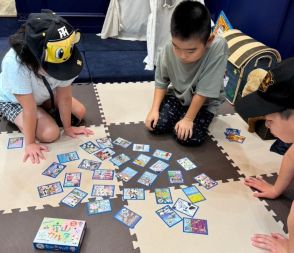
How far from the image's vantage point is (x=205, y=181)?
5.88 ft

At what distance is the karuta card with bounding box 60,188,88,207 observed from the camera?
5.22 feet

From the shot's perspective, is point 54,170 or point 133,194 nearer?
point 133,194

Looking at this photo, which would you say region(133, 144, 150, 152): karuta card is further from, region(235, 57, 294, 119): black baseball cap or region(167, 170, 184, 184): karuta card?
region(235, 57, 294, 119): black baseball cap

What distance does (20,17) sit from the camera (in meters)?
3.43

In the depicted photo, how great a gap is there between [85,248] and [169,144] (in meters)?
0.89

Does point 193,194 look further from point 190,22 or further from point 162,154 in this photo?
point 190,22

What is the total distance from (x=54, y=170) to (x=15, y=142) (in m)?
0.36

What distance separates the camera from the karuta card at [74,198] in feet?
5.22

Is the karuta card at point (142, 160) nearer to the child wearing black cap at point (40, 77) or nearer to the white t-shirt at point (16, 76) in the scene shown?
the child wearing black cap at point (40, 77)

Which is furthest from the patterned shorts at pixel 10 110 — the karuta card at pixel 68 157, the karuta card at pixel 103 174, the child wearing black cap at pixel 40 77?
the karuta card at pixel 103 174

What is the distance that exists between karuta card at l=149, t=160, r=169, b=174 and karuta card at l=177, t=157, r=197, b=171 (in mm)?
92

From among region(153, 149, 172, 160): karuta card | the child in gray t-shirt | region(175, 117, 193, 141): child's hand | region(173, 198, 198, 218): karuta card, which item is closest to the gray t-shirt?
the child in gray t-shirt

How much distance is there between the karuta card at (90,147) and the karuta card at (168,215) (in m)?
0.59

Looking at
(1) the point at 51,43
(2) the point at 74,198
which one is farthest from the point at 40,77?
(2) the point at 74,198
